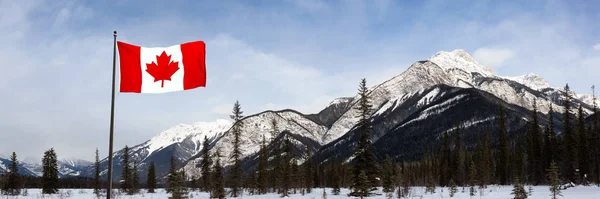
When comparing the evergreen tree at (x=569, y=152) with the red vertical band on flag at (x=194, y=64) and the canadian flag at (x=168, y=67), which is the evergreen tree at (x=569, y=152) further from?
the canadian flag at (x=168, y=67)

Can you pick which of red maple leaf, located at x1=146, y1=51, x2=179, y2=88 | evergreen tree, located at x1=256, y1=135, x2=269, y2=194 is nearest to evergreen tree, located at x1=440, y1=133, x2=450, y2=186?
evergreen tree, located at x1=256, y1=135, x2=269, y2=194

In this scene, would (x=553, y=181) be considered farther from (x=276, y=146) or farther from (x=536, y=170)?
(x=536, y=170)

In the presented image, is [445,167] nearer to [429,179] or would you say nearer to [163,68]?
[429,179]

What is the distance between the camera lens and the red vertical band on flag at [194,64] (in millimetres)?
14547

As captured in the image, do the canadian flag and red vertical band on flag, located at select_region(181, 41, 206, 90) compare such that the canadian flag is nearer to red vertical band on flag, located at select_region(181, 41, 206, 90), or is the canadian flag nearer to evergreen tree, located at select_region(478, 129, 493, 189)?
red vertical band on flag, located at select_region(181, 41, 206, 90)

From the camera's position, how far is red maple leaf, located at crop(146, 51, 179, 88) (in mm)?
14484

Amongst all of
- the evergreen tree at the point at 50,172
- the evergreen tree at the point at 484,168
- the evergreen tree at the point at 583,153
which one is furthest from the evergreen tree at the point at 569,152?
the evergreen tree at the point at 50,172

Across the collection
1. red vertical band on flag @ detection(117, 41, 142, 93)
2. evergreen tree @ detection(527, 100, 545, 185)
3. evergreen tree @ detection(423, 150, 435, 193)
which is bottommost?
evergreen tree @ detection(423, 150, 435, 193)

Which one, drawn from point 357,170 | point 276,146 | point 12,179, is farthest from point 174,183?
point 12,179

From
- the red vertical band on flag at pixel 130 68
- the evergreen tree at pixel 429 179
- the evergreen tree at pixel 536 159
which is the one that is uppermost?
the red vertical band on flag at pixel 130 68

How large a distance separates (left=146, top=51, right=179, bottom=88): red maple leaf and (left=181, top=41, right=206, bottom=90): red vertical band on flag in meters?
0.35

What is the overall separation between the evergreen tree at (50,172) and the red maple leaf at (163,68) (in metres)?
80.2

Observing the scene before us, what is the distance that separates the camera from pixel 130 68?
14.1 m

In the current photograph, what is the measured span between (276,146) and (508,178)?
5027 centimetres
